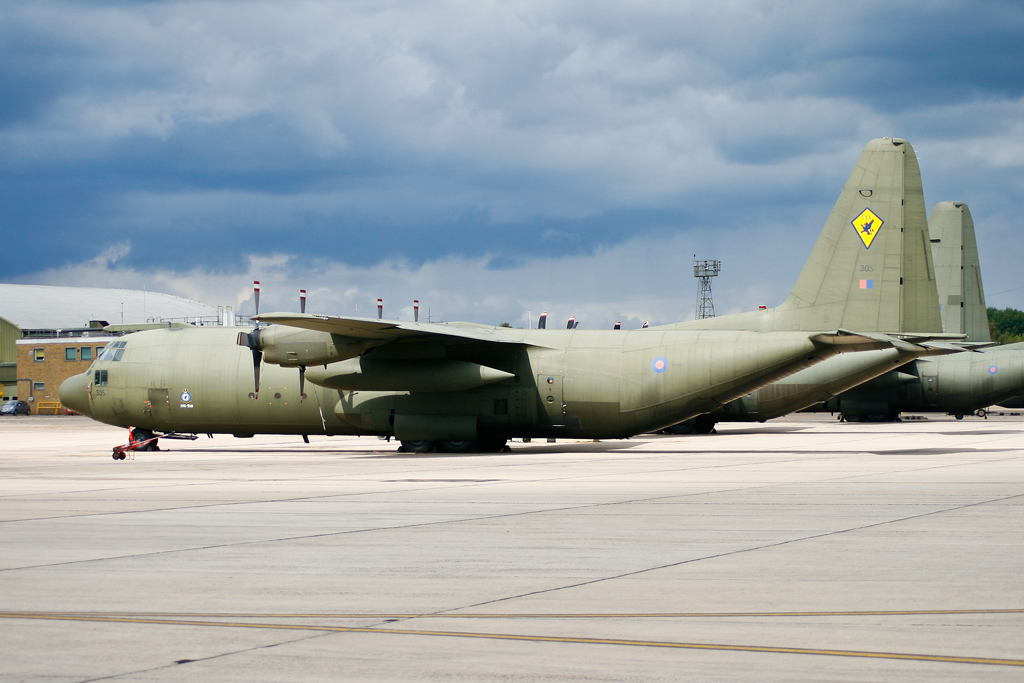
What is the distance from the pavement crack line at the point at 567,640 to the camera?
19.1 ft

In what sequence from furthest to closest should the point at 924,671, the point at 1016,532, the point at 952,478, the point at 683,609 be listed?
1. the point at 952,478
2. the point at 1016,532
3. the point at 683,609
4. the point at 924,671

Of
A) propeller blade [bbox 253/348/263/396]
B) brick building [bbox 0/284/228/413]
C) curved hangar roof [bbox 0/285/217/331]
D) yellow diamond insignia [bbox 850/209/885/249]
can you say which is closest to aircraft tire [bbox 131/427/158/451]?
propeller blade [bbox 253/348/263/396]

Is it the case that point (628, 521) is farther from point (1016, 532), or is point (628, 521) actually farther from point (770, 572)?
point (1016, 532)

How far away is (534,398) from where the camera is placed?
28125 millimetres

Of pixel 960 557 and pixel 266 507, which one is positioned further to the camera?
pixel 266 507

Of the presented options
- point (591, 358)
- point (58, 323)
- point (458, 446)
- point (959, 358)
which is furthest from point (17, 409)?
point (959, 358)

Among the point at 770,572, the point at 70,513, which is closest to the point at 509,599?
the point at 770,572

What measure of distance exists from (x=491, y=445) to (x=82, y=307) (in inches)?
4044

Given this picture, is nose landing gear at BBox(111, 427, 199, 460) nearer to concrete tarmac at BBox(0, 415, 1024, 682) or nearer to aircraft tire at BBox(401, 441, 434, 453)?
aircraft tire at BBox(401, 441, 434, 453)

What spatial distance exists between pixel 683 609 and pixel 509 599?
4.67ft

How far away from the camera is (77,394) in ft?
109

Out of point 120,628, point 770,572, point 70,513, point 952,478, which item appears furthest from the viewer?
point 952,478

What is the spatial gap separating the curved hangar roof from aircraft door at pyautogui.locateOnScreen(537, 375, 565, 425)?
9002 cm

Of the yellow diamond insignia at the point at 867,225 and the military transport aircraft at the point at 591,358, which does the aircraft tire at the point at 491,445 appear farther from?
the yellow diamond insignia at the point at 867,225
